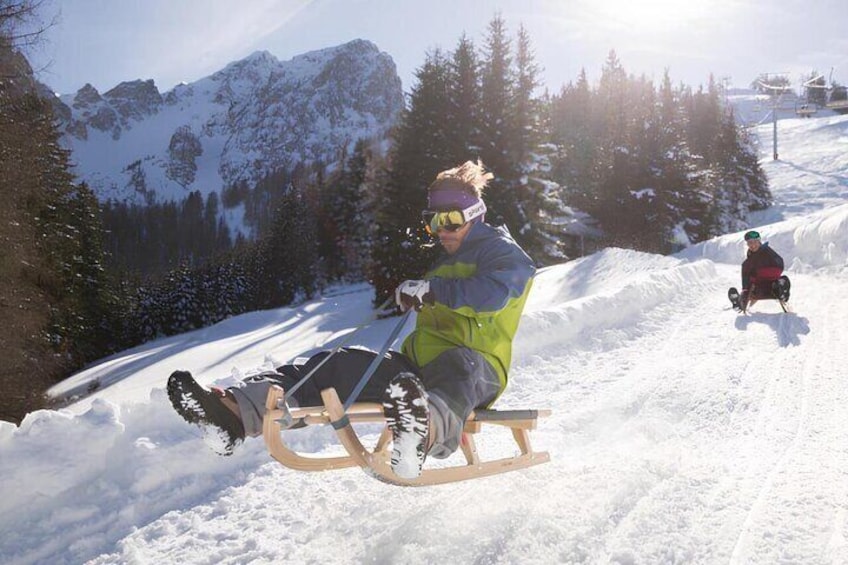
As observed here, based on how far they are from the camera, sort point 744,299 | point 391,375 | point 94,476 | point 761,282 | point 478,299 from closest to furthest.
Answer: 1. point 478,299
2. point 391,375
3. point 94,476
4. point 744,299
5. point 761,282

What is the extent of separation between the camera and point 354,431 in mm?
3553

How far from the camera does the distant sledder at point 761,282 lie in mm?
10523

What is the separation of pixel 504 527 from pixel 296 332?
21321 mm

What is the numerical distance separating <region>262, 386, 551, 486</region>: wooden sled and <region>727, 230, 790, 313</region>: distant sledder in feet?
27.8

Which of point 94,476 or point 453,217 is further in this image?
point 94,476

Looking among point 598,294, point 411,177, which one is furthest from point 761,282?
point 411,177

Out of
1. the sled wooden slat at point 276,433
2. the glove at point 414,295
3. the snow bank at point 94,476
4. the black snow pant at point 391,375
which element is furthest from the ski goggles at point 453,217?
the snow bank at point 94,476

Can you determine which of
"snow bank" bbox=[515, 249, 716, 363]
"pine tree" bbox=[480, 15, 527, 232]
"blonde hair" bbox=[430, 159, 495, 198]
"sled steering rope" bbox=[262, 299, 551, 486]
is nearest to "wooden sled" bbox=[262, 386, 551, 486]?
"sled steering rope" bbox=[262, 299, 551, 486]

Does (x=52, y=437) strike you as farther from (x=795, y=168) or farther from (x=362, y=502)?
(x=795, y=168)

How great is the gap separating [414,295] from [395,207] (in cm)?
1871

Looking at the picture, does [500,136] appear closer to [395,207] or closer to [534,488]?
[395,207]

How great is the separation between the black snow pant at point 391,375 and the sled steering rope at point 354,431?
11cm

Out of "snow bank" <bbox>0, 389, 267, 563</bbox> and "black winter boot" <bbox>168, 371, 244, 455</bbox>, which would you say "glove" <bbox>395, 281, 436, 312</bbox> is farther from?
"snow bank" <bbox>0, 389, 267, 563</bbox>

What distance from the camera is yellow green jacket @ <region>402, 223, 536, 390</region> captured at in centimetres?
337
